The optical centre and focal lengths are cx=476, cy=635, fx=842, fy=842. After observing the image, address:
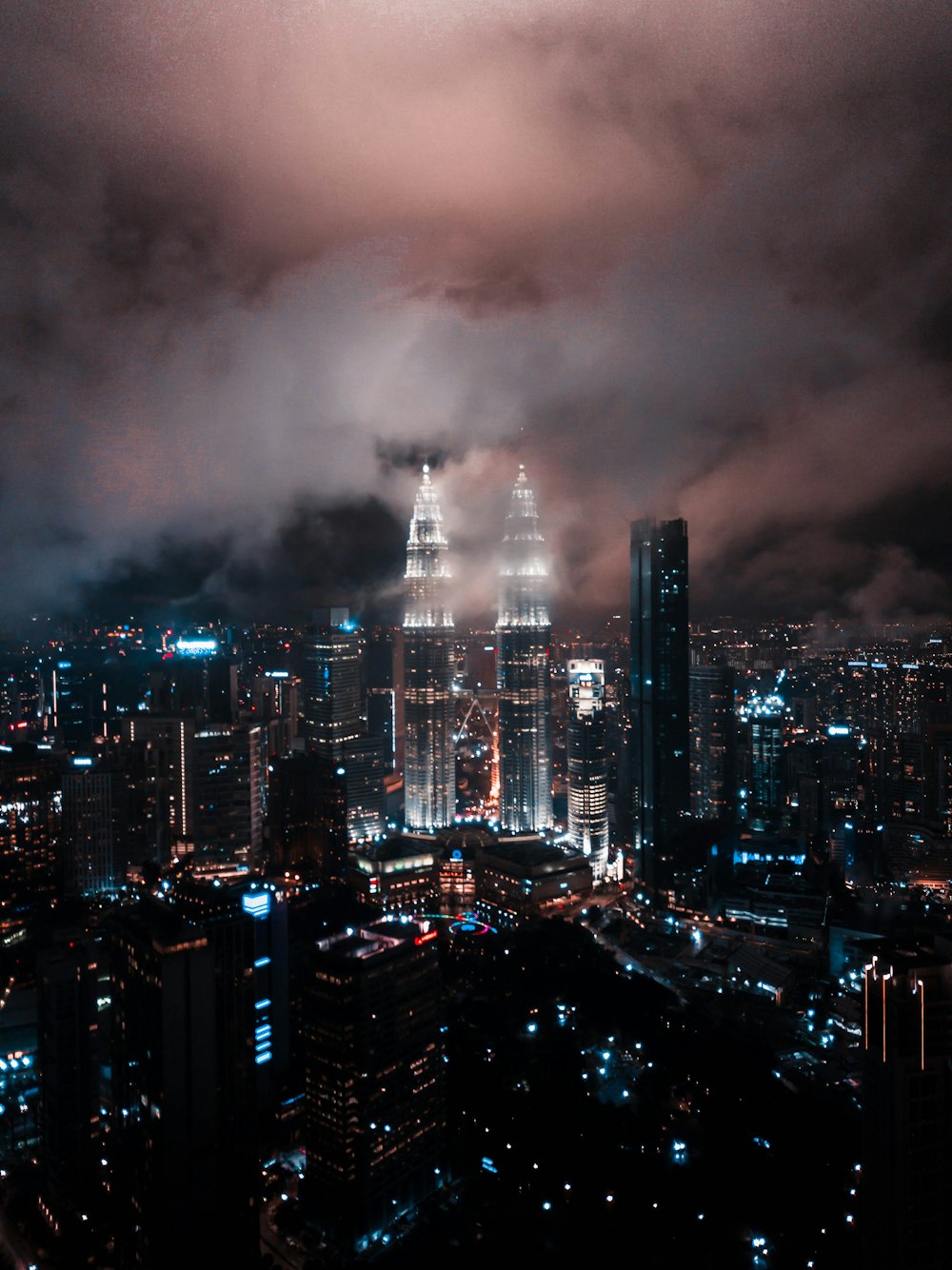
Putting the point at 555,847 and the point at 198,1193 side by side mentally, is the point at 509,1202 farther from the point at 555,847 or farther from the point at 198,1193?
the point at 555,847

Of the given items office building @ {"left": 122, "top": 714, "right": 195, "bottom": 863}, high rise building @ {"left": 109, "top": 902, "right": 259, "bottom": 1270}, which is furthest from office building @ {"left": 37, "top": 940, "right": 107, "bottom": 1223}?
office building @ {"left": 122, "top": 714, "right": 195, "bottom": 863}

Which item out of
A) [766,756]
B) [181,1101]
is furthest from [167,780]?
[766,756]

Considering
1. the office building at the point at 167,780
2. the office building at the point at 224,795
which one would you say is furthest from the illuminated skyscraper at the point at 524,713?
the office building at the point at 167,780

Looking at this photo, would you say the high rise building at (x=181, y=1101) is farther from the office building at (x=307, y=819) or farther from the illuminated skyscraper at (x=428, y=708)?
the illuminated skyscraper at (x=428, y=708)

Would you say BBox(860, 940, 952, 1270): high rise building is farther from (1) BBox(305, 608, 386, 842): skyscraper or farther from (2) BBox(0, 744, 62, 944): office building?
(1) BBox(305, 608, 386, 842): skyscraper

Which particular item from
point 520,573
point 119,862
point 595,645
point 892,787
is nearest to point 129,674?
point 119,862
